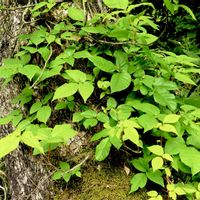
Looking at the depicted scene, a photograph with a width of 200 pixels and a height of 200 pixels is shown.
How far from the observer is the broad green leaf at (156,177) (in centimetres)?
150

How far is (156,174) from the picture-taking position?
1.54 m

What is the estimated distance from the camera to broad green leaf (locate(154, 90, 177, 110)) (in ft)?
5.32

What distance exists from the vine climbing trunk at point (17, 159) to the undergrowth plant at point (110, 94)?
0.10 meters

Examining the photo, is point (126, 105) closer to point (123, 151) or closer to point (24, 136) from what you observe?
point (123, 151)

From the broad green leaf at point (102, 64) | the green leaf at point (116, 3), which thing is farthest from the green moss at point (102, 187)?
the green leaf at point (116, 3)

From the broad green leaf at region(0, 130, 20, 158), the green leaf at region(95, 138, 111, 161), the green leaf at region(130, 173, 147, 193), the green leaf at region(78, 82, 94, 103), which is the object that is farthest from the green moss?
the broad green leaf at region(0, 130, 20, 158)

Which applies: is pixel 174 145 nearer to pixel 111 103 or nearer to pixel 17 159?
pixel 111 103

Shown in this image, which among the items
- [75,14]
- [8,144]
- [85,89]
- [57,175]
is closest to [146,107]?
[85,89]

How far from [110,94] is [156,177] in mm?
535

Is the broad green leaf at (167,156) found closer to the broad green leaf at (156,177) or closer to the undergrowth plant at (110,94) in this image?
the undergrowth plant at (110,94)

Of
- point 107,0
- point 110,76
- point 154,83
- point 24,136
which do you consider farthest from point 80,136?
point 107,0

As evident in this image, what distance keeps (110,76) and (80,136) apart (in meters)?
0.39

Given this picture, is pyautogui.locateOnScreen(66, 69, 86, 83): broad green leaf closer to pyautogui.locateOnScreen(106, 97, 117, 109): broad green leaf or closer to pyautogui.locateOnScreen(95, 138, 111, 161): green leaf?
pyautogui.locateOnScreen(106, 97, 117, 109): broad green leaf

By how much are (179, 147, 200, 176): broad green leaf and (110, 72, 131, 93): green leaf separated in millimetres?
435
